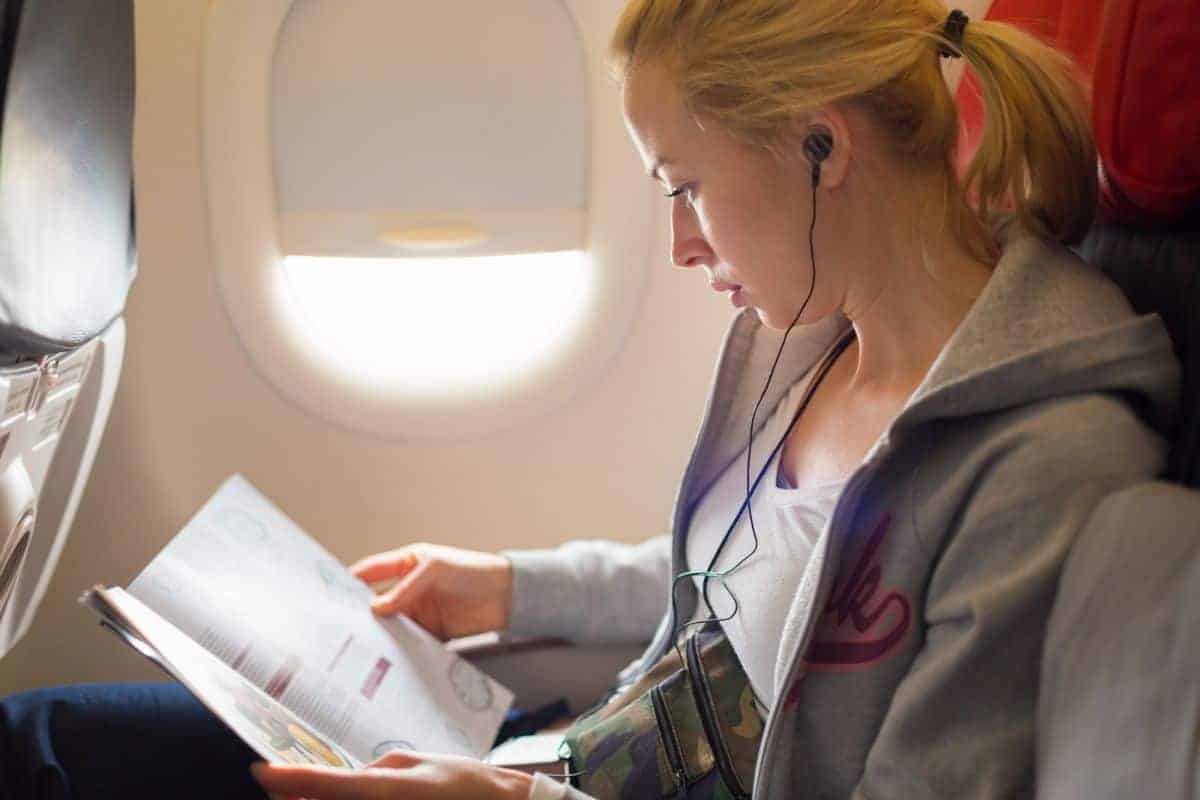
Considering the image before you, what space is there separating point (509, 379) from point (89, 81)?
70 centimetres

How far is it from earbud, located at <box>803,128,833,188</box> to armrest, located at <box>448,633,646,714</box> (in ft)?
2.31

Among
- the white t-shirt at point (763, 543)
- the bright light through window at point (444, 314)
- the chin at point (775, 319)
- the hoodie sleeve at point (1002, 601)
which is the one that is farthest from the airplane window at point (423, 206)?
the hoodie sleeve at point (1002, 601)

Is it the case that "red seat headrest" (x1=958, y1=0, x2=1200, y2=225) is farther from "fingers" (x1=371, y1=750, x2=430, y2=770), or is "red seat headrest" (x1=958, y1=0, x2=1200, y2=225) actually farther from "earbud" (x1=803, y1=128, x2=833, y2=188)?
"fingers" (x1=371, y1=750, x2=430, y2=770)

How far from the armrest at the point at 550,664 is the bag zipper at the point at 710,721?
0.95 feet

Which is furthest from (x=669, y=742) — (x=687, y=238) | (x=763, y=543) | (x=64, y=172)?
(x=64, y=172)

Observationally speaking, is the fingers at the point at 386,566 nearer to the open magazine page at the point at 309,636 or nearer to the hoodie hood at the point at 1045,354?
the open magazine page at the point at 309,636

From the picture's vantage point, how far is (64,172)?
95 cm

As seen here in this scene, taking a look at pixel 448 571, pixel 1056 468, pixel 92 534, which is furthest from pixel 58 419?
pixel 1056 468

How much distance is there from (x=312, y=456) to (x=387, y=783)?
754 mm

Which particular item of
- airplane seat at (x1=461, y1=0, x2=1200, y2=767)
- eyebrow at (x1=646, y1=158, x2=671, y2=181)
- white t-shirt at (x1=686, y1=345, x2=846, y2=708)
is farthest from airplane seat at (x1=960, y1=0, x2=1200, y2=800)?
eyebrow at (x1=646, y1=158, x2=671, y2=181)

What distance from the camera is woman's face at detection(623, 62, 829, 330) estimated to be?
0.94m

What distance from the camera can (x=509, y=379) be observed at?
5.20 ft

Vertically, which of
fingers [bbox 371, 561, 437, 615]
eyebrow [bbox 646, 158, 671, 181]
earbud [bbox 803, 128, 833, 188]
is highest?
eyebrow [bbox 646, 158, 671, 181]

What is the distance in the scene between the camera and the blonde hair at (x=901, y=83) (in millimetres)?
892
